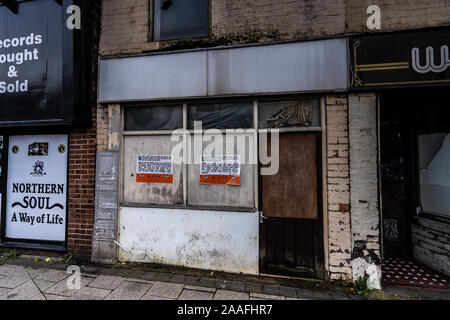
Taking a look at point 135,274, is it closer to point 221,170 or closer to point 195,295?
point 195,295

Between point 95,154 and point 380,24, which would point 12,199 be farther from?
point 380,24

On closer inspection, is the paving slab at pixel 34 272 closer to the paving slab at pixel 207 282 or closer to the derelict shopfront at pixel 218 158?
the derelict shopfront at pixel 218 158

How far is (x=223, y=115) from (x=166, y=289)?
2908mm

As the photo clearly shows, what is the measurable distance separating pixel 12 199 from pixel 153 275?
11.7 ft

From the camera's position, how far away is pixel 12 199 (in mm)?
4664

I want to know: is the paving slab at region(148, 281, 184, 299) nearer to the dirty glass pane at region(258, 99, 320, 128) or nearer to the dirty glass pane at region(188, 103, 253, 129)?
the dirty glass pane at region(188, 103, 253, 129)

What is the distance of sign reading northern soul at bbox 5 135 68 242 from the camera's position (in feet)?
14.6

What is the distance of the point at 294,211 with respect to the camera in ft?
12.1

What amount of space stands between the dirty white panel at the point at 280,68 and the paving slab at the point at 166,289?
314 cm

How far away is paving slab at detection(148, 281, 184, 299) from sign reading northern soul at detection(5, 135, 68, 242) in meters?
2.41

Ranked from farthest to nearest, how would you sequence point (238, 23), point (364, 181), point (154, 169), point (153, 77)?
1. point (154, 169)
2. point (153, 77)
3. point (238, 23)
4. point (364, 181)

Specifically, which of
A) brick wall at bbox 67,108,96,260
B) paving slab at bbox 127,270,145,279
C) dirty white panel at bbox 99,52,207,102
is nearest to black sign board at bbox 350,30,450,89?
dirty white panel at bbox 99,52,207,102

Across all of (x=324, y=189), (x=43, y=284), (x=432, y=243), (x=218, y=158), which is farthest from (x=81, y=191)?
(x=432, y=243)
